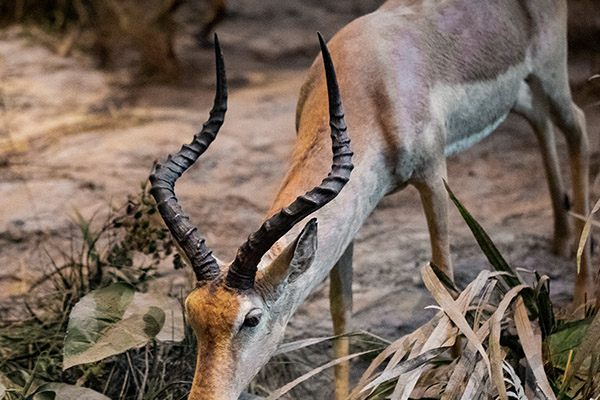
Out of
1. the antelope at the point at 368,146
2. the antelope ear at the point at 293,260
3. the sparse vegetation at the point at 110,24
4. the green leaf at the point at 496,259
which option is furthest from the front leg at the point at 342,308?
the sparse vegetation at the point at 110,24

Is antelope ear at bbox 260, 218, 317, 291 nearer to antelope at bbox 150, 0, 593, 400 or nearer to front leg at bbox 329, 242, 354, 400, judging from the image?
antelope at bbox 150, 0, 593, 400

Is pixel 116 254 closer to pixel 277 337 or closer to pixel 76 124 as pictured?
pixel 277 337

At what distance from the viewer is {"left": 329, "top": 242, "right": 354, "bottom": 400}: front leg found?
3379 mm

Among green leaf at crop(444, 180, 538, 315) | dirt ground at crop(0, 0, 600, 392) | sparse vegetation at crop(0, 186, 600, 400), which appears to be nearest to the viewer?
sparse vegetation at crop(0, 186, 600, 400)

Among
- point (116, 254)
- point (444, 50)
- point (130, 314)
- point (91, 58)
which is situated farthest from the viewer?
point (91, 58)

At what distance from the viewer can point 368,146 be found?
2930 millimetres

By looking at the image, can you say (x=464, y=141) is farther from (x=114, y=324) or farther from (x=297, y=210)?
(x=114, y=324)

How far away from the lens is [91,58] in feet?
26.5

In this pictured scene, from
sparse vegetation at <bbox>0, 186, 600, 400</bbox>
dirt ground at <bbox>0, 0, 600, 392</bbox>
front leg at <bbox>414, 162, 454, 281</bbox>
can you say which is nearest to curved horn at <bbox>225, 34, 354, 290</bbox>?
sparse vegetation at <bbox>0, 186, 600, 400</bbox>

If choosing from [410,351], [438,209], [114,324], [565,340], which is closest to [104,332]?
[114,324]

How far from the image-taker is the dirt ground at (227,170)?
171 inches

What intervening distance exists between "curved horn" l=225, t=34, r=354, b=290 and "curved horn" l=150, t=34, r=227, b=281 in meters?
0.11

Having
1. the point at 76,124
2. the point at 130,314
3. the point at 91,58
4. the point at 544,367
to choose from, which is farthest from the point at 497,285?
the point at 91,58

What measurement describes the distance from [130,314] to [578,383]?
1.83 meters
